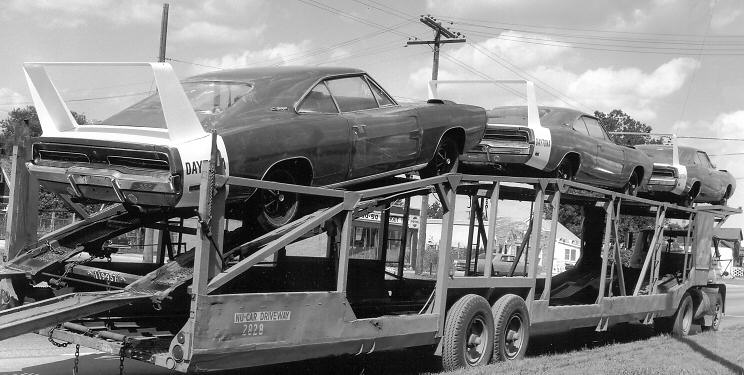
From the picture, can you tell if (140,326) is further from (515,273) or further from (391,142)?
(515,273)

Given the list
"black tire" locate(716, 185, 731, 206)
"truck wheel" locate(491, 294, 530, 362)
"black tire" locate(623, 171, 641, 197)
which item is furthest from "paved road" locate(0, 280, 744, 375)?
"black tire" locate(716, 185, 731, 206)

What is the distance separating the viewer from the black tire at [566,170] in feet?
32.5

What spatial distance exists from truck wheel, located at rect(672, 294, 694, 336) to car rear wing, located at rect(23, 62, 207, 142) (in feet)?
30.5

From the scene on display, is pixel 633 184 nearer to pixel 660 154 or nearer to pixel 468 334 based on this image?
pixel 660 154

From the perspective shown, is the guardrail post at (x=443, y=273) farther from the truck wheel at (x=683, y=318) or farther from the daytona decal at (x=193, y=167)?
the truck wheel at (x=683, y=318)

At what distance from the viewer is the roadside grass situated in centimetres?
783

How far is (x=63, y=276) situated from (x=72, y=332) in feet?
1.92

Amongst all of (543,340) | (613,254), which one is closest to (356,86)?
(613,254)

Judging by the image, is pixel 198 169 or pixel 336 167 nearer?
pixel 198 169

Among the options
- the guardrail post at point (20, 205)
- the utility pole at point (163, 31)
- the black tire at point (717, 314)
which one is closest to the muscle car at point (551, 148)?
the black tire at point (717, 314)

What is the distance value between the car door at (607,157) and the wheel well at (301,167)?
5204 mm

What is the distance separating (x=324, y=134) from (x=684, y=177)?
8.11 meters

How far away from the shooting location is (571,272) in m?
12.7

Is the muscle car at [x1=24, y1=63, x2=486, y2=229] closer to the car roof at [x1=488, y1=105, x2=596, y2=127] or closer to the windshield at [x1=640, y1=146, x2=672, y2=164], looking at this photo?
the car roof at [x1=488, y1=105, x2=596, y2=127]
